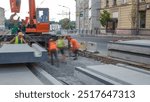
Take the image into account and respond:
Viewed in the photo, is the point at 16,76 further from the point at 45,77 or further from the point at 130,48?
the point at 130,48

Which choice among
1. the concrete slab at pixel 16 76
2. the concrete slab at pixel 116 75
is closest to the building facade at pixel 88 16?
the concrete slab at pixel 16 76

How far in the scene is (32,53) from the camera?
29.1 ft

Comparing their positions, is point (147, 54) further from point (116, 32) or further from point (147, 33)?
point (116, 32)

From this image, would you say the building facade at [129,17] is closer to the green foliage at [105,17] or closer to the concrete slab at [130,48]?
the green foliage at [105,17]

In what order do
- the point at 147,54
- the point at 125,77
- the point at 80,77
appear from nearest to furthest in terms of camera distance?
the point at 125,77 → the point at 80,77 → the point at 147,54

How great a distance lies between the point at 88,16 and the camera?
Result: 7262 centimetres

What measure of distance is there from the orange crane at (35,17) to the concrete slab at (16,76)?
20.0 feet

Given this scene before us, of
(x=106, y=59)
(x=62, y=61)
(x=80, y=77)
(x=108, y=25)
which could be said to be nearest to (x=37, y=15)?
(x=62, y=61)

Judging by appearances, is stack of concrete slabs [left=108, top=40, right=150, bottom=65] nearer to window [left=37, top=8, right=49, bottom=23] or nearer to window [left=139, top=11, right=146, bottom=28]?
window [left=37, top=8, right=49, bottom=23]

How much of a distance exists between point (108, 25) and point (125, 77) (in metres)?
46.6

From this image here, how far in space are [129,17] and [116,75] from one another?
132ft

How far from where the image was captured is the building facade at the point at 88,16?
6898 cm

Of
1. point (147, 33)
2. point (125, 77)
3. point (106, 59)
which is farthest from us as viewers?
point (147, 33)

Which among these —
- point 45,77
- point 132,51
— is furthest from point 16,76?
point 132,51
